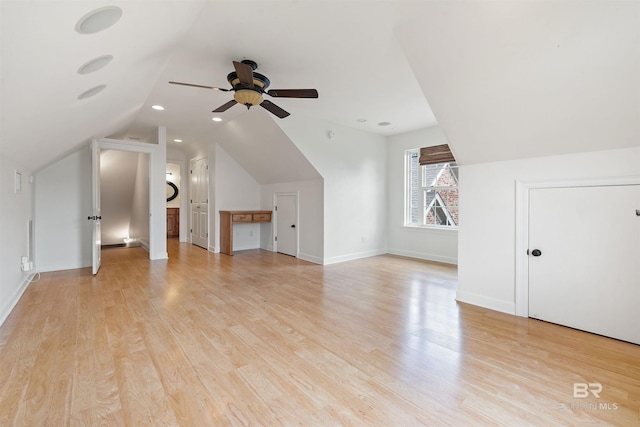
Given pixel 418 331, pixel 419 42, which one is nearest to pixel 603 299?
pixel 418 331

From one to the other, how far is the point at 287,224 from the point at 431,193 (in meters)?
2.99

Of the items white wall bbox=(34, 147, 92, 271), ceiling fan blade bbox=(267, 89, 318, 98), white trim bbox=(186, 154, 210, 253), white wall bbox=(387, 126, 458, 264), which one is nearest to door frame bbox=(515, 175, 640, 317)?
ceiling fan blade bbox=(267, 89, 318, 98)

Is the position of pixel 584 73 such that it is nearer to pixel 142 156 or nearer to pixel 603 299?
pixel 603 299

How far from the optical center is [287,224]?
601cm

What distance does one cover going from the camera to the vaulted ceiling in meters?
1.64

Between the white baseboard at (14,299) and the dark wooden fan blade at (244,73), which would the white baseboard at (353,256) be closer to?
the dark wooden fan blade at (244,73)

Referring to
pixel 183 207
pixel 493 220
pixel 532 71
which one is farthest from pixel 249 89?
pixel 183 207

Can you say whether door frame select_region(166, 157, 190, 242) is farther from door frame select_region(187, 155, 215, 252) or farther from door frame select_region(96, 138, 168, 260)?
door frame select_region(96, 138, 168, 260)

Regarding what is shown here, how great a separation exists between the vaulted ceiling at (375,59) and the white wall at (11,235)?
0.23 meters

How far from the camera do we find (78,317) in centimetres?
267

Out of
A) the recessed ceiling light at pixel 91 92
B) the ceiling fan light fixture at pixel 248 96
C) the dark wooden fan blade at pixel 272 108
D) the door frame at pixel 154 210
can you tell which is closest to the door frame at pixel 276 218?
the door frame at pixel 154 210

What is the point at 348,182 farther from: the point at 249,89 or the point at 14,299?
the point at 14,299

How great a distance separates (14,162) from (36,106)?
5.27 ft

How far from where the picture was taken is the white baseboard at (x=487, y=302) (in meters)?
2.83
